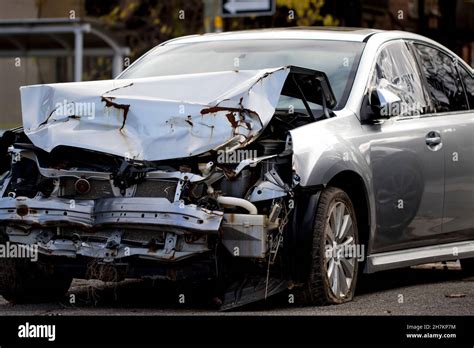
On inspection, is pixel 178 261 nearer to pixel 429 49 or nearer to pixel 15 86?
pixel 429 49

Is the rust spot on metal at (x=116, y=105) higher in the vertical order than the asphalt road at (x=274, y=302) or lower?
higher

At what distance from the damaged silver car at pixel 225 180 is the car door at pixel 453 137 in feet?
Result: 1.04

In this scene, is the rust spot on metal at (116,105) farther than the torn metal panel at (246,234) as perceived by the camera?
Yes

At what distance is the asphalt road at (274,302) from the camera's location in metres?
8.19

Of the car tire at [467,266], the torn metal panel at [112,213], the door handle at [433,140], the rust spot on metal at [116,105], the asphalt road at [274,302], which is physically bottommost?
the car tire at [467,266]

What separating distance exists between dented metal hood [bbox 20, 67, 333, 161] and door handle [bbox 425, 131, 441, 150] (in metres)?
1.53

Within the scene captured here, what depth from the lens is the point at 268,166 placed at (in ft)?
26.5

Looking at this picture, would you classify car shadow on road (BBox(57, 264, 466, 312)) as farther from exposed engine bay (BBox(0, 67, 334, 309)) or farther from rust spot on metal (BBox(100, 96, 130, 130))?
rust spot on metal (BBox(100, 96, 130, 130))

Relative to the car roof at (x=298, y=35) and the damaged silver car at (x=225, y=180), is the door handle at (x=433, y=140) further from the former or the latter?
the car roof at (x=298, y=35)

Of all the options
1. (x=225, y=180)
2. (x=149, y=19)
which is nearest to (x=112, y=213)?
(x=225, y=180)

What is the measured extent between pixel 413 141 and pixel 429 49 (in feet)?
4.11

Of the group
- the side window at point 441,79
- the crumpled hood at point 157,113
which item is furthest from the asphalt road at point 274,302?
the side window at point 441,79

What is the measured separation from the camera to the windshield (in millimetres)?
9312

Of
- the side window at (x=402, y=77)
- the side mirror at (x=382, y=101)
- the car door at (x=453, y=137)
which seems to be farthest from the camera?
the car door at (x=453, y=137)
